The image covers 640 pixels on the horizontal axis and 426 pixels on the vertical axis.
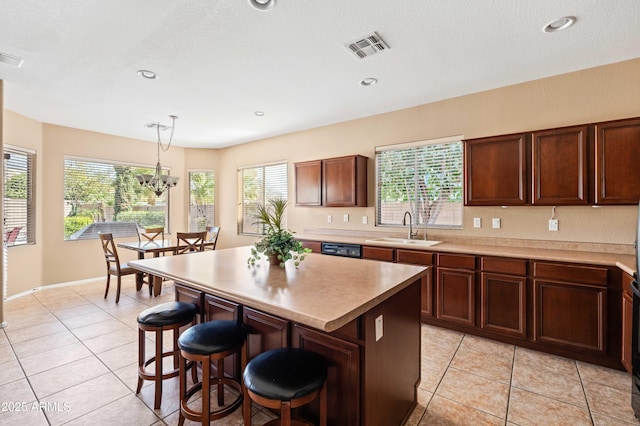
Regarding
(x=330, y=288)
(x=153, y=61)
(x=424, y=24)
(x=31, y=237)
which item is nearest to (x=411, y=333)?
(x=330, y=288)

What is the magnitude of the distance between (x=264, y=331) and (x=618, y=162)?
332cm

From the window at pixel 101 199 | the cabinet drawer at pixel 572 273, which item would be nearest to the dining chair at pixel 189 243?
the window at pixel 101 199

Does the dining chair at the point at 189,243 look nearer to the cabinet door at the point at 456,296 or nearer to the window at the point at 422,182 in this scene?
the window at the point at 422,182

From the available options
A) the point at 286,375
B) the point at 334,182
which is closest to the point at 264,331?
the point at 286,375

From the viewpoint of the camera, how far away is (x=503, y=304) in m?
2.88

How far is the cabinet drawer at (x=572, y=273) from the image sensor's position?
2.42 meters

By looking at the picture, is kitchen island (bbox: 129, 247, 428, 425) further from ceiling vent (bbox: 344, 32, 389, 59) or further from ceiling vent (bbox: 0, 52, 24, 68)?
ceiling vent (bbox: 0, 52, 24, 68)

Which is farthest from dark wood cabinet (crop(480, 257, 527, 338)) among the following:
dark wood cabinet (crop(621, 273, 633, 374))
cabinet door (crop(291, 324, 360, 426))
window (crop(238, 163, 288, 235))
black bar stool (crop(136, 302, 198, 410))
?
window (crop(238, 163, 288, 235))

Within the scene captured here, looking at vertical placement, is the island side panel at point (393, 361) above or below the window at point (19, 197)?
below

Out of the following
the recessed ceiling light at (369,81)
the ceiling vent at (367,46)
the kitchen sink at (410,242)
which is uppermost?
the recessed ceiling light at (369,81)

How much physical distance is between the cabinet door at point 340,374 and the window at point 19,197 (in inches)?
202

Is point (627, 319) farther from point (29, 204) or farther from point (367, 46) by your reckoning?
point (29, 204)

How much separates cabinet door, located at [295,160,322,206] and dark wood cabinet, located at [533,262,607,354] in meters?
2.98

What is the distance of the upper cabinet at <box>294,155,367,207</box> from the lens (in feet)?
13.9
